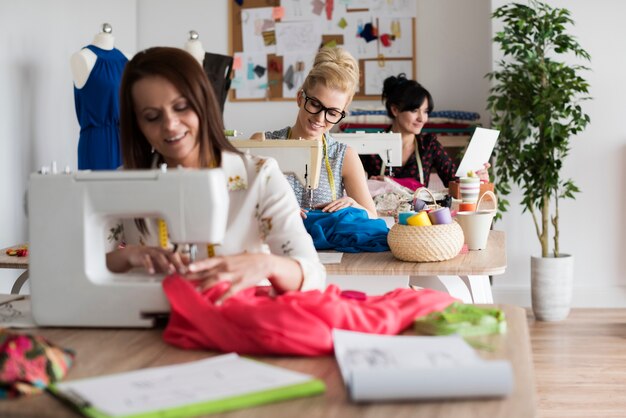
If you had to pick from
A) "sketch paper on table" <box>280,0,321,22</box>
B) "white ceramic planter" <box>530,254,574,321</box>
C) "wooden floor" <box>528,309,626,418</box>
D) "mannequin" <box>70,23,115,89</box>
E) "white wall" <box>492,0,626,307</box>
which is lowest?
"wooden floor" <box>528,309,626,418</box>

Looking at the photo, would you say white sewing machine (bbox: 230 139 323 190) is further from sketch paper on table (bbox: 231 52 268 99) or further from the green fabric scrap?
sketch paper on table (bbox: 231 52 268 99)

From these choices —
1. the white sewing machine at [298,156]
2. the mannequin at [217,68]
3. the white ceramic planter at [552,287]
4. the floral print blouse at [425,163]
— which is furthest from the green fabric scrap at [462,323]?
the white ceramic planter at [552,287]

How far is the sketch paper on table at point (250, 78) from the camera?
571 cm

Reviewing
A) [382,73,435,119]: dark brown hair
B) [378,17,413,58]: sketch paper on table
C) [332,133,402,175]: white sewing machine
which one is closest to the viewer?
[332,133,402,175]: white sewing machine

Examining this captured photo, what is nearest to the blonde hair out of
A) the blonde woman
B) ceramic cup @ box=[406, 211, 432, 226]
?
the blonde woman

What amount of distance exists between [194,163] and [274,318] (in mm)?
610

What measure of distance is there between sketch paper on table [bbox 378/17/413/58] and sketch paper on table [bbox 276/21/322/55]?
15.8 inches

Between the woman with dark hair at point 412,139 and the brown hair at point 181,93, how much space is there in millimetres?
2745

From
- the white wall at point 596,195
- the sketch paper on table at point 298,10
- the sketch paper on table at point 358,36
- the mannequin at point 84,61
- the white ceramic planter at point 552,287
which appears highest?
the sketch paper on table at point 298,10

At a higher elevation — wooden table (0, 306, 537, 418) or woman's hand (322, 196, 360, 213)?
woman's hand (322, 196, 360, 213)

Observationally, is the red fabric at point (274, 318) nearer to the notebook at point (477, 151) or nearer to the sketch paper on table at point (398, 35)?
the notebook at point (477, 151)

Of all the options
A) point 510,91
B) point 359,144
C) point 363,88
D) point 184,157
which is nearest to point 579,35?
point 510,91

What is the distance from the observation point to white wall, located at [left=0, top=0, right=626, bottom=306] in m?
4.21

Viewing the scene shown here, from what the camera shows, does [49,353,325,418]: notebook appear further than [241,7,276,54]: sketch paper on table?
No
